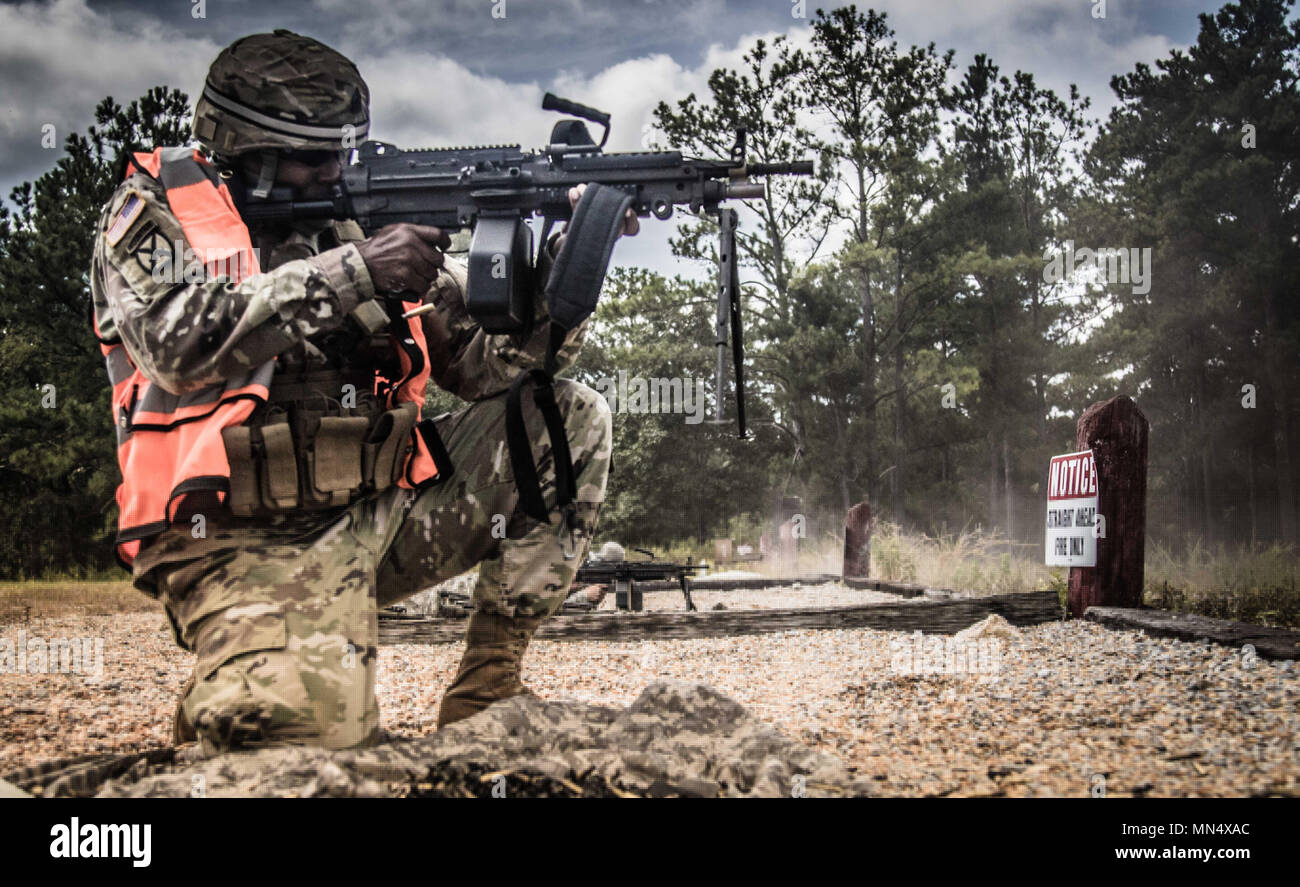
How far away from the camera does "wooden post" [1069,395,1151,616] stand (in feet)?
16.9

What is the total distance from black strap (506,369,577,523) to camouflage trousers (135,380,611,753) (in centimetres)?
6

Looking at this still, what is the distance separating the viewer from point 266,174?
285 cm

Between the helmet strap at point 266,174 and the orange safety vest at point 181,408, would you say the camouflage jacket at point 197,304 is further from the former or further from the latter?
the helmet strap at point 266,174

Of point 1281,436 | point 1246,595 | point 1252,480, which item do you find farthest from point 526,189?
point 1252,480

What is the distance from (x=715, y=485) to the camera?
77.2 feet

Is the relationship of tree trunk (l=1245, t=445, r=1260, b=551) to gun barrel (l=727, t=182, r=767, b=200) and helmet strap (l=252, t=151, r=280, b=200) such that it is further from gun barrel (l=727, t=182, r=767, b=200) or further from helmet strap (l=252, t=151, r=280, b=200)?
helmet strap (l=252, t=151, r=280, b=200)

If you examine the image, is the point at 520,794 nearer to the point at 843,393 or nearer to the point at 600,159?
the point at 600,159

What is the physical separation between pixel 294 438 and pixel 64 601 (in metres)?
8.66

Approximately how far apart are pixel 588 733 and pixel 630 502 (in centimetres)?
2033

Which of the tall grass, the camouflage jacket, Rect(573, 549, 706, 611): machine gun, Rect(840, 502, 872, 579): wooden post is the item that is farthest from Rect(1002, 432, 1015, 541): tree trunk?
the camouflage jacket

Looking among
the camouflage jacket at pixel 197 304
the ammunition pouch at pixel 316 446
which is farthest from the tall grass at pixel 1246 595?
the camouflage jacket at pixel 197 304

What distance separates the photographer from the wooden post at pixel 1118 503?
16.9 feet

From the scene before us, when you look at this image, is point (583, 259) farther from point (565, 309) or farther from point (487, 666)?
point (487, 666)
